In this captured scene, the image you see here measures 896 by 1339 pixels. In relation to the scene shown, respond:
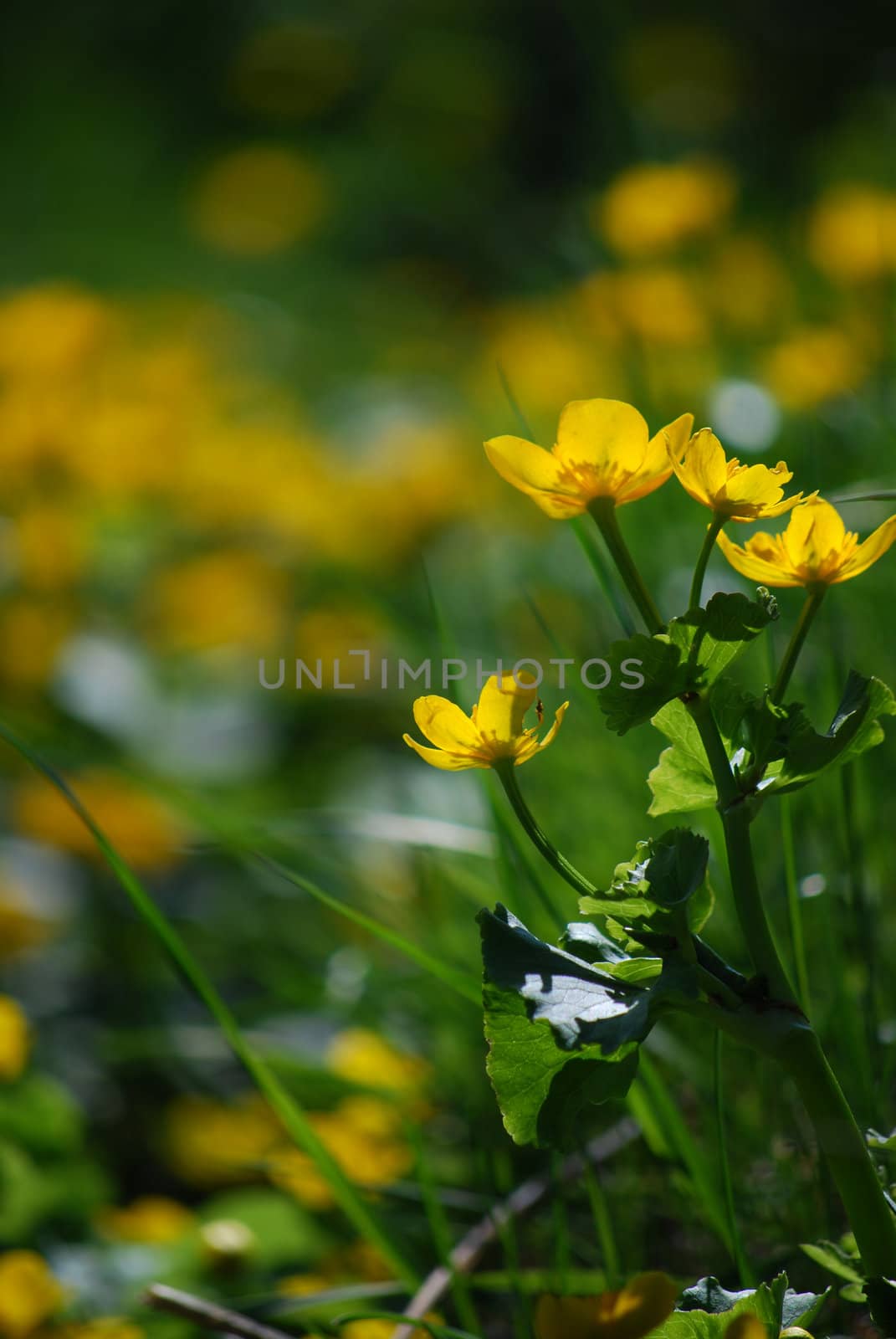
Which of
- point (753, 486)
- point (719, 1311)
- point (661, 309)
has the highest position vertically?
point (661, 309)

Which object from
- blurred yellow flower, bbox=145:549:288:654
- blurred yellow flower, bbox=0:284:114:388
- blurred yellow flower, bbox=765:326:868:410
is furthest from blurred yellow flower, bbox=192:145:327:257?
blurred yellow flower, bbox=765:326:868:410

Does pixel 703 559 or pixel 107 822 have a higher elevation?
pixel 107 822

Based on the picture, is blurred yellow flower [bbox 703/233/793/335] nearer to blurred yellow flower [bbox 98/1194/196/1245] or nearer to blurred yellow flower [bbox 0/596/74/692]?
blurred yellow flower [bbox 0/596/74/692]

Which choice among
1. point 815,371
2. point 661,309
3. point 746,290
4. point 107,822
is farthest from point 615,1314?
point 746,290

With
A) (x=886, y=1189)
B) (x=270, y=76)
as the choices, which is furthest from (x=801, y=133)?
(x=886, y=1189)

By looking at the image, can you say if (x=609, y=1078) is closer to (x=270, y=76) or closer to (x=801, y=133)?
(x=801, y=133)

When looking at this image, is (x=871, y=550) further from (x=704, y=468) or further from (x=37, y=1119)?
(x=37, y=1119)

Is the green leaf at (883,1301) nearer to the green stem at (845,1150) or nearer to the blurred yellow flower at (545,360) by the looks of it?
the green stem at (845,1150)
